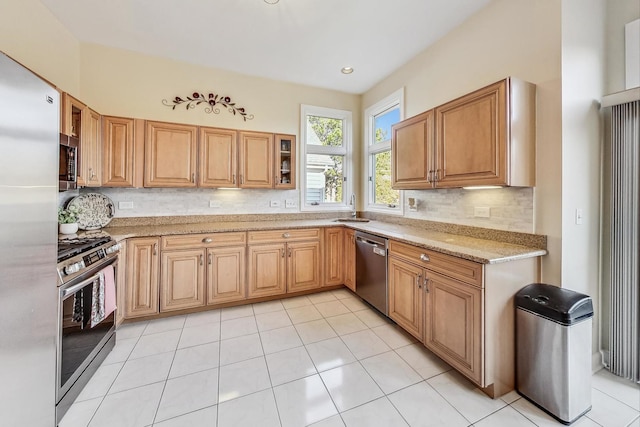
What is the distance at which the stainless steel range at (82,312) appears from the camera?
1501 millimetres

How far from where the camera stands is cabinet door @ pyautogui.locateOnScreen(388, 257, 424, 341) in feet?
7.24

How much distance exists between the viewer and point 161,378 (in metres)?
1.89

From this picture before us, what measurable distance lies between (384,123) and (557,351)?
324cm

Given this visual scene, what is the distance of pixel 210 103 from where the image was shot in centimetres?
340

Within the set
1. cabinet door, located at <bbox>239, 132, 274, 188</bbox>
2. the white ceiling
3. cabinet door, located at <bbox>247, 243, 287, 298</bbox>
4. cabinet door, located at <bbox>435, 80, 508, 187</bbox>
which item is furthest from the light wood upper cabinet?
cabinet door, located at <bbox>435, 80, 508, 187</bbox>

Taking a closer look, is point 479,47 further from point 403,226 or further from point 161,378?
point 161,378

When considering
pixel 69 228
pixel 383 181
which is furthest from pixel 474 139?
pixel 69 228

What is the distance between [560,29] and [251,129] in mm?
3212

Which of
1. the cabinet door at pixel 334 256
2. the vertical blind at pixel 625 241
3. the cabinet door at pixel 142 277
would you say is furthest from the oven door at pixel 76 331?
the vertical blind at pixel 625 241

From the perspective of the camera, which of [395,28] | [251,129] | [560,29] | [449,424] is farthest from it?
[251,129]

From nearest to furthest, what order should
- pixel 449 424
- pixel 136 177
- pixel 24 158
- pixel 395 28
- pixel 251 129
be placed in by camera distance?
pixel 24 158 < pixel 449 424 < pixel 395 28 < pixel 136 177 < pixel 251 129

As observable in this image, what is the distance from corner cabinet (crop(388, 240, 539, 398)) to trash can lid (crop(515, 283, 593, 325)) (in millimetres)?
78

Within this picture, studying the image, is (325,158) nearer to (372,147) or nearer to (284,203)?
(372,147)

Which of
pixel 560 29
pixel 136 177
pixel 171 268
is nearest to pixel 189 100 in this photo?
pixel 136 177
